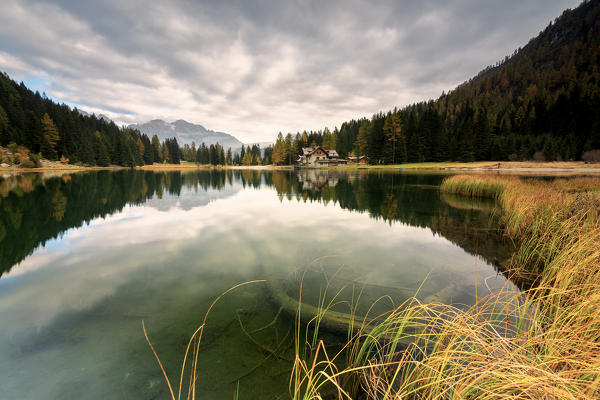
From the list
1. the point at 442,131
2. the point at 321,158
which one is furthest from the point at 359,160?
the point at 442,131

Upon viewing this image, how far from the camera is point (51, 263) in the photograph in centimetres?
696

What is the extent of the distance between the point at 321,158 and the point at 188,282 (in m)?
94.0

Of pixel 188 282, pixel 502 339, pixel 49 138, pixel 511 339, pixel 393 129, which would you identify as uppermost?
pixel 49 138

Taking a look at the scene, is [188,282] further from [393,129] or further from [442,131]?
[442,131]

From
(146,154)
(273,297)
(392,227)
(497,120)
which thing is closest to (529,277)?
(392,227)

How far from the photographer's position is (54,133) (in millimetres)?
73438

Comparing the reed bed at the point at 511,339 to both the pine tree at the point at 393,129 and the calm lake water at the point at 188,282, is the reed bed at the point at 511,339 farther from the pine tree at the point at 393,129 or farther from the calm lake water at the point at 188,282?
the pine tree at the point at 393,129

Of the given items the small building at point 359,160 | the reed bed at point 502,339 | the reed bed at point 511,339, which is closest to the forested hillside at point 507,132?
the small building at point 359,160

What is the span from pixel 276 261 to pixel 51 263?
659cm

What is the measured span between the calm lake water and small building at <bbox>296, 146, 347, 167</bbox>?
83911 mm

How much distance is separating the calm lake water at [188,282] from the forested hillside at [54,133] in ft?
273

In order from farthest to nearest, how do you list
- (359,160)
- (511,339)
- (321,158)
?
(359,160) → (321,158) → (511,339)

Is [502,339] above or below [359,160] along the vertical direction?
below

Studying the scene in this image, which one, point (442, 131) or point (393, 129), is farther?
point (393, 129)
